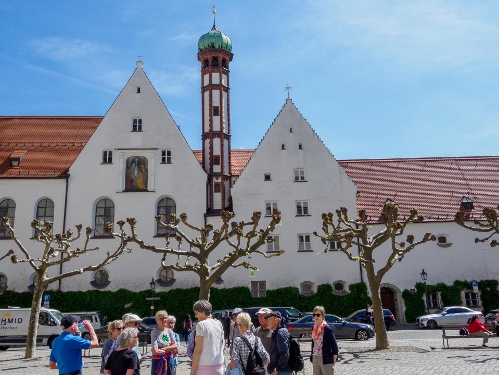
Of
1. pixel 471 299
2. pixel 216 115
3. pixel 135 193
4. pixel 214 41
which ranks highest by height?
pixel 214 41

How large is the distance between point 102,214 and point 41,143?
9.00 meters

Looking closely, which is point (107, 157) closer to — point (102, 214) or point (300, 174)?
point (102, 214)

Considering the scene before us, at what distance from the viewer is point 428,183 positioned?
139 ft

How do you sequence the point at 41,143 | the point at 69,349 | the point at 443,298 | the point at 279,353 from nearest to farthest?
the point at 69,349, the point at 279,353, the point at 443,298, the point at 41,143

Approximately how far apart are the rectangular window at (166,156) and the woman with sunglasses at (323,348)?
98.1 ft

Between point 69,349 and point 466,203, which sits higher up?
point 466,203

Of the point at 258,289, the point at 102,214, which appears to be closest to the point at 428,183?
the point at 258,289

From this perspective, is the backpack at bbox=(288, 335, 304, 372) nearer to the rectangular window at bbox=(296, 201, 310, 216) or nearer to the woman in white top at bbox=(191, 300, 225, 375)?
the woman in white top at bbox=(191, 300, 225, 375)

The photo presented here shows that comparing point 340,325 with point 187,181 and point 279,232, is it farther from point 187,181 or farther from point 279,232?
point 187,181

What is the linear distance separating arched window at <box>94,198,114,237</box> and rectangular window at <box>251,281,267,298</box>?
37.1 ft

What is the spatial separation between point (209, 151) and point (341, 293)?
14337 millimetres

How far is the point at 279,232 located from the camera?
122 feet

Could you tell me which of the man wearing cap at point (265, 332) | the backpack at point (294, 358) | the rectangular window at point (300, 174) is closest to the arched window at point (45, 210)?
the rectangular window at point (300, 174)

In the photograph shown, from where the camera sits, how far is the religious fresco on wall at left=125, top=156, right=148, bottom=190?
37.8 metres
